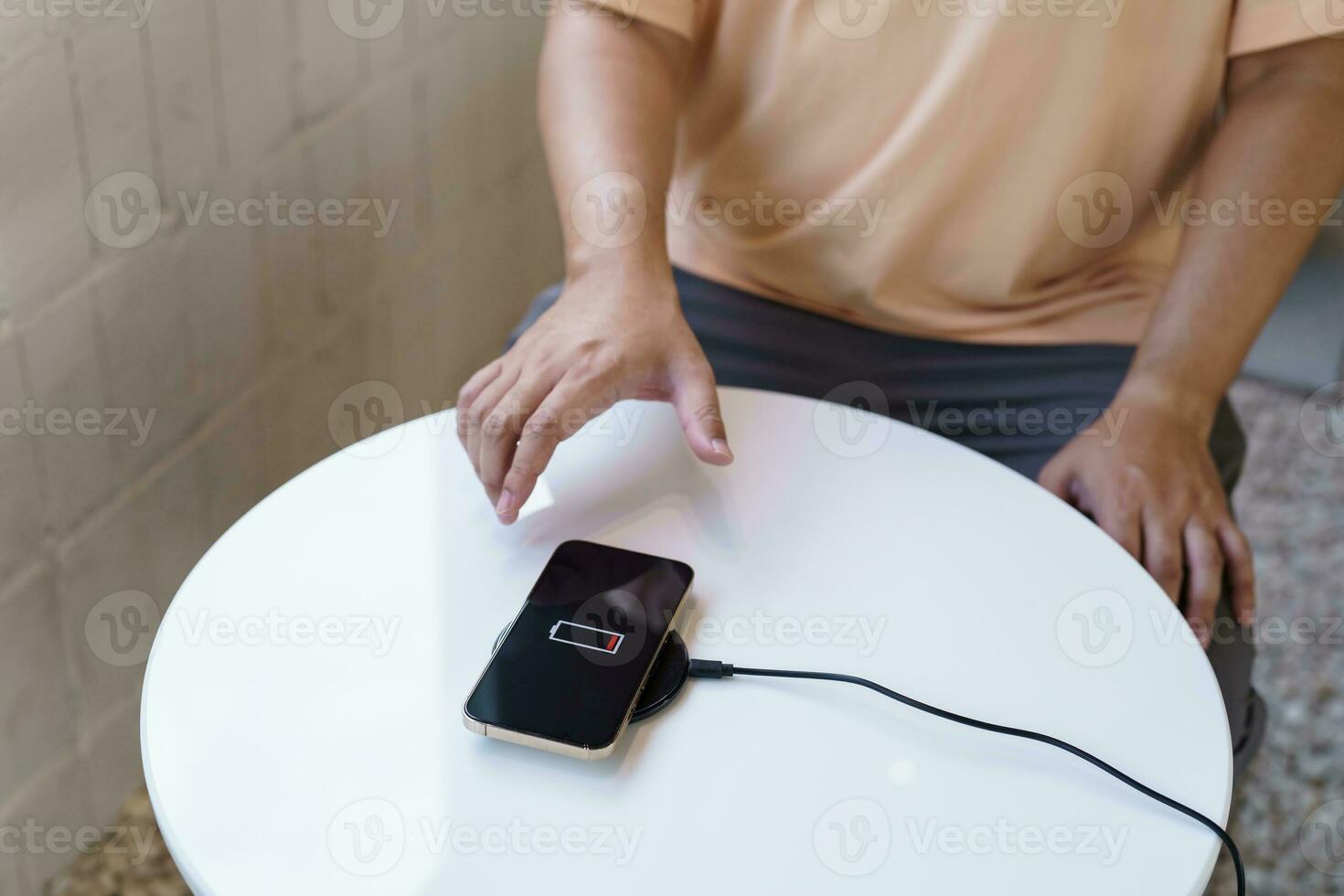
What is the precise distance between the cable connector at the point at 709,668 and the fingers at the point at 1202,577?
0.35 meters

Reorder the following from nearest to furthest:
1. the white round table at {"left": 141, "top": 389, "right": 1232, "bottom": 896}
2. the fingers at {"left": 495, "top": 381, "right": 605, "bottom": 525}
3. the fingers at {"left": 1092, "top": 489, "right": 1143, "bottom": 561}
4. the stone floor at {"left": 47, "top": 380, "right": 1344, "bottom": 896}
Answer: the white round table at {"left": 141, "top": 389, "right": 1232, "bottom": 896} → the fingers at {"left": 495, "top": 381, "right": 605, "bottom": 525} → the fingers at {"left": 1092, "top": 489, "right": 1143, "bottom": 561} → the stone floor at {"left": 47, "top": 380, "right": 1344, "bottom": 896}

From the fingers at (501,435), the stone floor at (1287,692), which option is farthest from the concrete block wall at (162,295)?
the fingers at (501,435)

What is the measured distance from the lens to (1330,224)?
1.61 m

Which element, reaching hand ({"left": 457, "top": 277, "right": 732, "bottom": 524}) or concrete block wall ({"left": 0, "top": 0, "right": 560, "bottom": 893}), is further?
concrete block wall ({"left": 0, "top": 0, "right": 560, "bottom": 893})

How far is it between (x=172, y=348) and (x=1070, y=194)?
763 millimetres

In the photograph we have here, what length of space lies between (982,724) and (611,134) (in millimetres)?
505

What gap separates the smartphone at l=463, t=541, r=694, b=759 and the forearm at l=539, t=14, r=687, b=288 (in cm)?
23

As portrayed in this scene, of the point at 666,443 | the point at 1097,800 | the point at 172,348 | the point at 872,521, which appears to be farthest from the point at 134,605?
the point at 1097,800

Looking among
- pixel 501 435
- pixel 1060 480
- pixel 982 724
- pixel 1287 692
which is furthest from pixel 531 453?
pixel 1287 692

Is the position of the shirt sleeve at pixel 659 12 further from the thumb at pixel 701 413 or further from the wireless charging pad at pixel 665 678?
the wireless charging pad at pixel 665 678

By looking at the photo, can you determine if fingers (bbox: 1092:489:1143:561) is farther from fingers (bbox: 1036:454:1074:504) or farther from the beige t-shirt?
the beige t-shirt

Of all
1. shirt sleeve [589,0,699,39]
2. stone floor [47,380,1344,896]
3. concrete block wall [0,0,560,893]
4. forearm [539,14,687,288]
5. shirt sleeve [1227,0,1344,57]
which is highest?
shirt sleeve [1227,0,1344,57]

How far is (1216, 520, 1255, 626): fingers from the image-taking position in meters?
0.83

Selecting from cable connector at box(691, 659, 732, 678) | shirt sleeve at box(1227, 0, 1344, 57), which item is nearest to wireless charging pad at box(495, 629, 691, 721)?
cable connector at box(691, 659, 732, 678)
